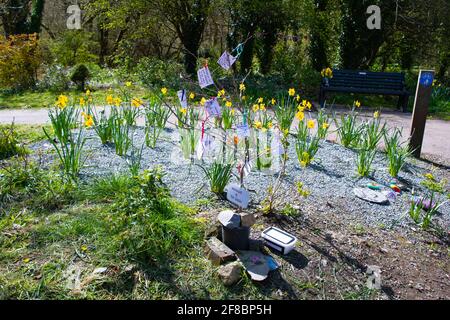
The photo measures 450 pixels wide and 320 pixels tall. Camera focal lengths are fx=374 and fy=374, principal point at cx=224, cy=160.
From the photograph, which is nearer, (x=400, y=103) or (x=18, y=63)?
(x=400, y=103)

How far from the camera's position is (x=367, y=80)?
26.8 feet

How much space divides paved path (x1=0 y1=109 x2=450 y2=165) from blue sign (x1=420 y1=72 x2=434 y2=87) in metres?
0.92

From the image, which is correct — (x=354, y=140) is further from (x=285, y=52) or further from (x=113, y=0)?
(x=113, y=0)

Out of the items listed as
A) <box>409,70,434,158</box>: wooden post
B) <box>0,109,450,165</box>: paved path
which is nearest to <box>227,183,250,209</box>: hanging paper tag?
<box>409,70,434,158</box>: wooden post

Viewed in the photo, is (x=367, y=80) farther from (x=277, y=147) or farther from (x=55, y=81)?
(x=55, y=81)

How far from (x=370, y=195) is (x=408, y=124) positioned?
396 cm

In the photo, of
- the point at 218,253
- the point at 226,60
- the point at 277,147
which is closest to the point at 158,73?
the point at 277,147

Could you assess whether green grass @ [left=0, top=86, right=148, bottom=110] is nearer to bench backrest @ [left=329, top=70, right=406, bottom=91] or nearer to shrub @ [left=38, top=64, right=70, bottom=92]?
shrub @ [left=38, top=64, right=70, bottom=92]

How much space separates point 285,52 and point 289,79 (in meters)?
1.86

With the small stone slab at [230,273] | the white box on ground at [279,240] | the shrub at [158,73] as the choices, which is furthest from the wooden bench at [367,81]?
the small stone slab at [230,273]

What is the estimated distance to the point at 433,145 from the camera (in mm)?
5223

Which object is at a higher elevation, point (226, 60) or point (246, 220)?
point (226, 60)
